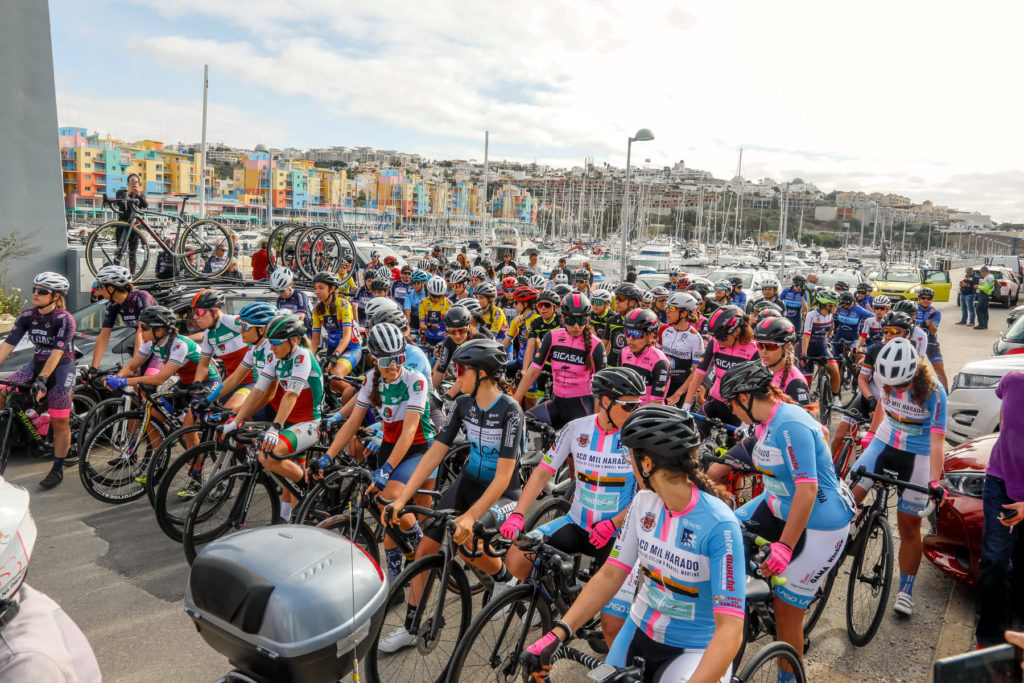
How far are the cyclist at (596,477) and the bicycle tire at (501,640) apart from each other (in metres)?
0.30

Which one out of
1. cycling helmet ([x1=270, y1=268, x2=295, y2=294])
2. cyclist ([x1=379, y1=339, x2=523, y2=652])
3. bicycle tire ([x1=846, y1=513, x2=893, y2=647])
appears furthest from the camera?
cycling helmet ([x1=270, y1=268, x2=295, y2=294])

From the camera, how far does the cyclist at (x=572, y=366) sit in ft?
22.7

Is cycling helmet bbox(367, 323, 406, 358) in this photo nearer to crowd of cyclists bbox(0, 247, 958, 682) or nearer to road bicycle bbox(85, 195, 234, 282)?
crowd of cyclists bbox(0, 247, 958, 682)

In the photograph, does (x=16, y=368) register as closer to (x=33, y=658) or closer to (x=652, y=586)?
(x=33, y=658)

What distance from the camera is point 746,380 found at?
3865mm

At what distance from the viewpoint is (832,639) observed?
476 cm

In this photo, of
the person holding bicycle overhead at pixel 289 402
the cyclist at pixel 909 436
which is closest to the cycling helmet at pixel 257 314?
the person holding bicycle overhead at pixel 289 402

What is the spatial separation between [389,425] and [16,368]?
558 centimetres

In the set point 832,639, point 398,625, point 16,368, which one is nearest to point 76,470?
point 16,368

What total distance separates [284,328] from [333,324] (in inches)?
143

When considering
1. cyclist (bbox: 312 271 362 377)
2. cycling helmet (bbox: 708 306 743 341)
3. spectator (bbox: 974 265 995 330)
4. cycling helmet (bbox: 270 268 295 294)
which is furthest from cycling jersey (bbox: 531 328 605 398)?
spectator (bbox: 974 265 995 330)

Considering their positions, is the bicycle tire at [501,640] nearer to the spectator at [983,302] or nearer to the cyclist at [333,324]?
the cyclist at [333,324]

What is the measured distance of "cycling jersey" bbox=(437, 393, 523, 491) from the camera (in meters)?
4.29

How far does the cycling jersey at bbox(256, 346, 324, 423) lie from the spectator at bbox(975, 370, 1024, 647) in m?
5.13
